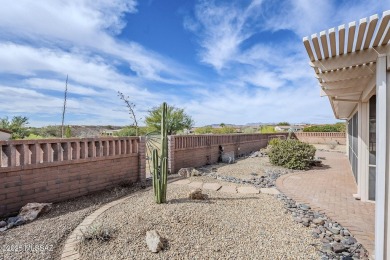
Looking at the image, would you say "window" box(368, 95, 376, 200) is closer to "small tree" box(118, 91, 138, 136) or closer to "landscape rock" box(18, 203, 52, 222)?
"landscape rock" box(18, 203, 52, 222)

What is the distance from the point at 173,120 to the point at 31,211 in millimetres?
17421

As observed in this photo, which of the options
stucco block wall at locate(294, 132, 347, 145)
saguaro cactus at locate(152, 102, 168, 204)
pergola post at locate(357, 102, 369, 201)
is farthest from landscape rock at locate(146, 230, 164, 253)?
stucco block wall at locate(294, 132, 347, 145)

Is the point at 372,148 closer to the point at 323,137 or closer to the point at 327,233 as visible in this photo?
the point at 327,233

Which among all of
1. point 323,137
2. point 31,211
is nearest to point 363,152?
point 31,211

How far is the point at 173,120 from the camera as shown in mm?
21406

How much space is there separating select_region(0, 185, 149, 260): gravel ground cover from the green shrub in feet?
26.9

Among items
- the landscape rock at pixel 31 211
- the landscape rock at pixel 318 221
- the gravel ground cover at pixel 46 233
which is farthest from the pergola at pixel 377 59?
the landscape rock at pixel 31 211

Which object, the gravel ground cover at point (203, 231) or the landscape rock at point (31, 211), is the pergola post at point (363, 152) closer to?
the gravel ground cover at point (203, 231)

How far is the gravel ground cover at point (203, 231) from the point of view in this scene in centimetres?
308

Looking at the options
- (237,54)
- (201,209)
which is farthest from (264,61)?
(201,209)

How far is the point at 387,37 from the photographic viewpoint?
2.38 m

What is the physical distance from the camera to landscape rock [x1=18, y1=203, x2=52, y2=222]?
4.09 meters

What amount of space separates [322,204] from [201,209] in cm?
303

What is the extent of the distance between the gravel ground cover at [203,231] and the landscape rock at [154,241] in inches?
2.5
